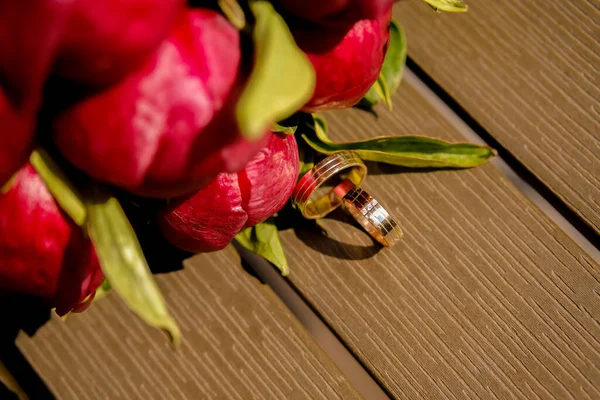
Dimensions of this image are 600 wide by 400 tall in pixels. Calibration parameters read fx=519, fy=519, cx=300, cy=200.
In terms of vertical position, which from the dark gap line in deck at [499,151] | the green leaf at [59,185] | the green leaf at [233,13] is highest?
the green leaf at [233,13]

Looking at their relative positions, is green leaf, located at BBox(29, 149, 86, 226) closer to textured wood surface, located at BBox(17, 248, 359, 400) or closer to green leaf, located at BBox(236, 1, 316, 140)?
green leaf, located at BBox(236, 1, 316, 140)

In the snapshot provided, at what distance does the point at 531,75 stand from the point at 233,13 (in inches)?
12.4

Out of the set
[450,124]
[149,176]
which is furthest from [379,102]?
[149,176]

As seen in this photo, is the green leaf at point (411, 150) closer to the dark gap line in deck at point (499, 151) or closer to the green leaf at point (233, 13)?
the dark gap line in deck at point (499, 151)

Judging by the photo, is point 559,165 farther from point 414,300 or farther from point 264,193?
point 264,193

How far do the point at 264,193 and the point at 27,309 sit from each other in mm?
230

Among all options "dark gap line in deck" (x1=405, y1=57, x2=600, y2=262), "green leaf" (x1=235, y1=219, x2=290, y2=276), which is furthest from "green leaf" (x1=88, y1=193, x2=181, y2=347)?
"dark gap line in deck" (x1=405, y1=57, x2=600, y2=262)

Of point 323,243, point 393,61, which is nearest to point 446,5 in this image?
point 393,61

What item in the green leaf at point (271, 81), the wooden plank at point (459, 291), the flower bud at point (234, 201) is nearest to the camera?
the green leaf at point (271, 81)

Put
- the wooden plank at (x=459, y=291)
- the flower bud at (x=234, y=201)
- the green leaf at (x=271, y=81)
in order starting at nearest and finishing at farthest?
the green leaf at (x=271, y=81) < the flower bud at (x=234, y=201) < the wooden plank at (x=459, y=291)

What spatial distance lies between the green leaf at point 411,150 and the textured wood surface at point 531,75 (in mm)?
44

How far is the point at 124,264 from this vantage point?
0.19 meters

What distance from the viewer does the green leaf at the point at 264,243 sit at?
1.17 ft

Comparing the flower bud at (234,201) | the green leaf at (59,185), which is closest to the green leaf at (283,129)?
the flower bud at (234,201)
